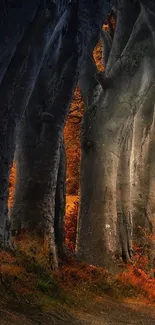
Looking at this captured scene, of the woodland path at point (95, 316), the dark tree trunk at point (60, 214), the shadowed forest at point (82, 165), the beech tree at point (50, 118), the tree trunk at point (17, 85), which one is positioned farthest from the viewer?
the dark tree trunk at point (60, 214)

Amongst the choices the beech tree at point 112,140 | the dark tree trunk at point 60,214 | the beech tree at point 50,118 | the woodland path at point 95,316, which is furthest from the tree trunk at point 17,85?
the beech tree at point 112,140

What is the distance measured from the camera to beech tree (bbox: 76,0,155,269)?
42.8 ft

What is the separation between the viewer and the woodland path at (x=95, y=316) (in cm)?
629

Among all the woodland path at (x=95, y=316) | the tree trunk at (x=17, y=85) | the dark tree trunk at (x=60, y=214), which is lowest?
the woodland path at (x=95, y=316)

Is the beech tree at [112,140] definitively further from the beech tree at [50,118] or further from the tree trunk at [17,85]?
the tree trunk at [17,85]

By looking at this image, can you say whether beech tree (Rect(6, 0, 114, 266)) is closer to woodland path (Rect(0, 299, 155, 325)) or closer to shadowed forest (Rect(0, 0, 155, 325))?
shadowed forest (Rect(0, 0, 155, 325))

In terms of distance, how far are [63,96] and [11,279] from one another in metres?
5.39

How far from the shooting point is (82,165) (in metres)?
13.7

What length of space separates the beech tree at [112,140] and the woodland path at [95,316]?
2602 mm

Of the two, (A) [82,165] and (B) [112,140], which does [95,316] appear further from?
(B) [112,140]

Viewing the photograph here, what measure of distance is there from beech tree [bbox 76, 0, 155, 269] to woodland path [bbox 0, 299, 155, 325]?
8.54 feet

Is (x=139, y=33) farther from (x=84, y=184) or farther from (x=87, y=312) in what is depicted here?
(x=87, y=312)

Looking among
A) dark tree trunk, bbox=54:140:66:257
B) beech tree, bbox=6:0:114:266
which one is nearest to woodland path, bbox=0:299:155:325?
beech tree, bbox=6:0:114:266

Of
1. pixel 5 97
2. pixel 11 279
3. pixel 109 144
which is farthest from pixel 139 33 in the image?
pixel 11 279
